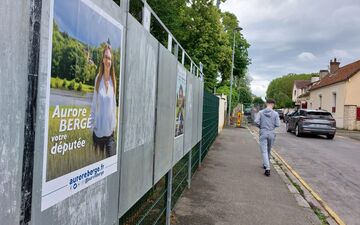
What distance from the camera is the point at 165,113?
4223mm

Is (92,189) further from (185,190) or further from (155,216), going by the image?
(185,190)

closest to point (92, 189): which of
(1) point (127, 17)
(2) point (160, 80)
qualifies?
(1) point (127, 17)

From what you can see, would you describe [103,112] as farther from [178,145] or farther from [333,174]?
[333,174]

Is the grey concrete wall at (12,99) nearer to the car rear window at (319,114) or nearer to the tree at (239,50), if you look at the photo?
the car rear window at (319,114)

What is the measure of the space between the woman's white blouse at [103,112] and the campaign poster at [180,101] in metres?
2.68

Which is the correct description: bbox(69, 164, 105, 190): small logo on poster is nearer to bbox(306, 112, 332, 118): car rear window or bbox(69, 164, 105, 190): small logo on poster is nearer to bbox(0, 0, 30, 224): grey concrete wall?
bbox(0, 0, 30, 224): grey concrete wall

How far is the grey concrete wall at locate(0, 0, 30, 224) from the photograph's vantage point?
135cm

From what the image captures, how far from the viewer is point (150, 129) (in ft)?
11.5

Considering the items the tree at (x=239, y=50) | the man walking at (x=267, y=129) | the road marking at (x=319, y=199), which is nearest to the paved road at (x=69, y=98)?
the road marking at (x=319, y=199)

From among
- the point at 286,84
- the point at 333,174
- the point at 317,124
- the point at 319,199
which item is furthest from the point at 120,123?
the point at 286,84

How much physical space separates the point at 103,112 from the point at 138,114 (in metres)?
0.82

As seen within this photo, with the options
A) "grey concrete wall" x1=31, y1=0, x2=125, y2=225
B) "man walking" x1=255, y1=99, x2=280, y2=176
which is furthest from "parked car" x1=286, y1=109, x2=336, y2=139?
"grey concrete wall" x1=31, y1=0, x2=125, y2=225

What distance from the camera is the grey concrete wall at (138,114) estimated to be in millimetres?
2674

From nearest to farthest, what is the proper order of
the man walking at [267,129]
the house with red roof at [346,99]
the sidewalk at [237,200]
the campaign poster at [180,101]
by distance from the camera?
the campaign poster at [180,101] → the sidewalk at [237,200] → the man walking at [267,129] → the house with red roof at [346,99]
